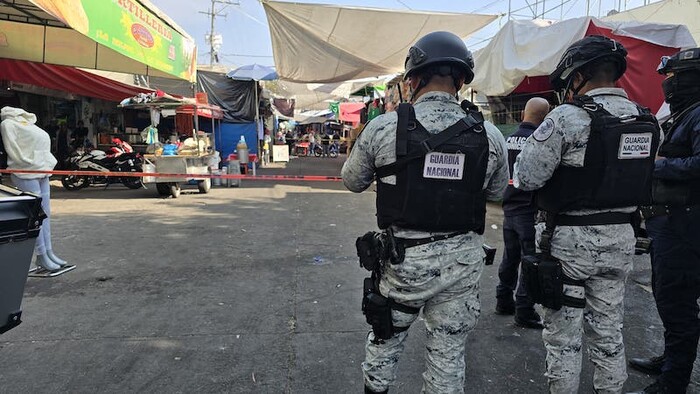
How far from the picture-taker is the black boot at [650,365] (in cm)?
285

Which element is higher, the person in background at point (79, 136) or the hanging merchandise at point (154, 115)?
the hanging merchandise at point (154, 115)

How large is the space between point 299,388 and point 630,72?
22.1 ft

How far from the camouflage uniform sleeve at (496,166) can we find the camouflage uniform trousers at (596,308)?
0.40 m

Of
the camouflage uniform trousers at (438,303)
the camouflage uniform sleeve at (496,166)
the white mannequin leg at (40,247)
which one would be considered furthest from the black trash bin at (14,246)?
the white mannequin leg at (40,247)

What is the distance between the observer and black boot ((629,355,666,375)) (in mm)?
2848

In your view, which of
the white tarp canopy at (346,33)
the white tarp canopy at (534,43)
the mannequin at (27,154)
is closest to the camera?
the mannequin at (27,154)

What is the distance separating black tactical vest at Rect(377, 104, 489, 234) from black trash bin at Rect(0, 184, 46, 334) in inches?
65.6

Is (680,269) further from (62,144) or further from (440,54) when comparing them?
(62,144)

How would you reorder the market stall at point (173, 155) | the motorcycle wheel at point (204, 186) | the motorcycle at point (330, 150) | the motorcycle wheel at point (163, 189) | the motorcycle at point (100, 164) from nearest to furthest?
the market stall at point (173, 155) < the motorcycle wheel at point (163, 189) < the motorcycle wheel at point (204, 186) < the motorcycle at point (100, 164) < the motorcycle at point (330, 150)

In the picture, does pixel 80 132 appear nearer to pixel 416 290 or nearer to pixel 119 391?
pixel 119 391

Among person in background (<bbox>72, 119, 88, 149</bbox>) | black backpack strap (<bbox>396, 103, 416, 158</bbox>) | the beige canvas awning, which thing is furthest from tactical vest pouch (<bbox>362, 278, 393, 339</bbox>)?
person in background (<bbox>72, 119, 88, 149</bbox>)

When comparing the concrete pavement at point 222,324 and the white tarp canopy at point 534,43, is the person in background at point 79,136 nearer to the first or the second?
the concrete pavement at point 222,324

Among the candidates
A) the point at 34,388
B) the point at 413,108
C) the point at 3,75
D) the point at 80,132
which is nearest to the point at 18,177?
the point at 34,388

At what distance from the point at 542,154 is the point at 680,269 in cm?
124
